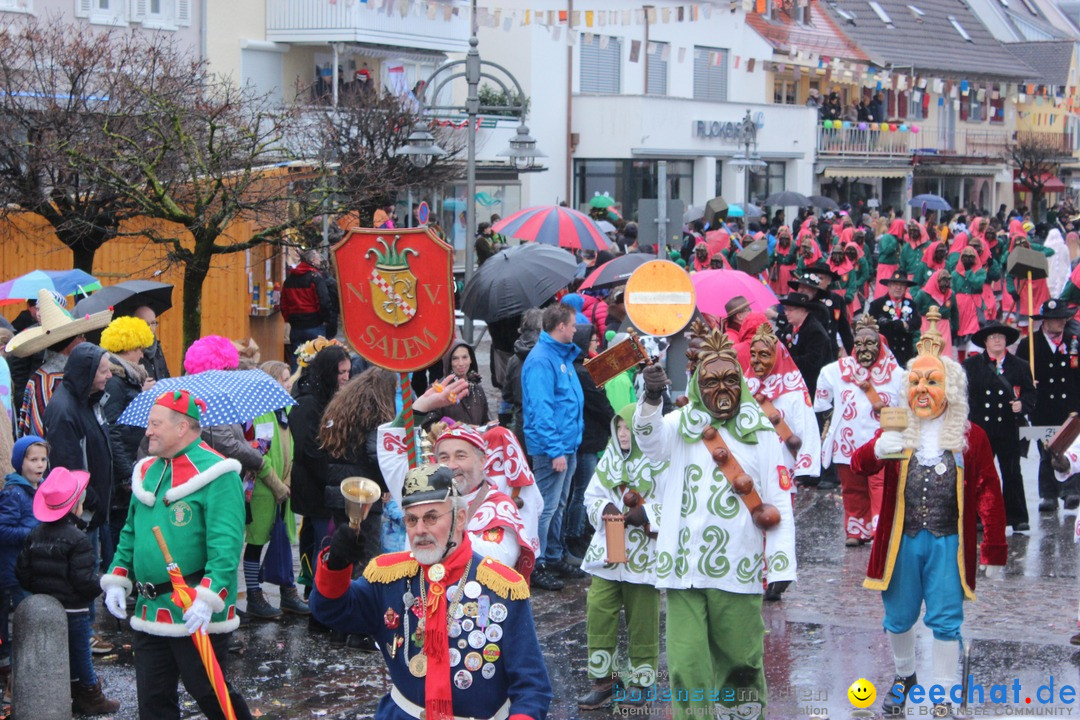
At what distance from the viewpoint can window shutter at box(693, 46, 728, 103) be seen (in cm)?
4169

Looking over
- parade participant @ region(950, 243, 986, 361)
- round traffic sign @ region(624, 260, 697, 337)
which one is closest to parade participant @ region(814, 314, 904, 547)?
round traffic sign @ region(624, 260, 697, 337)

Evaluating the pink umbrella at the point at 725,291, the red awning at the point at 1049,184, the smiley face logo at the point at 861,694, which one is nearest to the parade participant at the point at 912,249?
the pink umbrella at the point at 725,291

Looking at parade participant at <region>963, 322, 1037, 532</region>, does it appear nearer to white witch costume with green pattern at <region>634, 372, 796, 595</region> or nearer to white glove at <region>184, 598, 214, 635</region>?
white witch costume with green pattern at <region>634, 372, 796, 595</region>

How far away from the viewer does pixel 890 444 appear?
7.39 metres

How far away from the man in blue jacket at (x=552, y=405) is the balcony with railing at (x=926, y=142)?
37920 millimetres

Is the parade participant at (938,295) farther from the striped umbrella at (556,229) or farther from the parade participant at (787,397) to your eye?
the parade participant at (787,397)

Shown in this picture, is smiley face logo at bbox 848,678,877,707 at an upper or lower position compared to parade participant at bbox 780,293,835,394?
lower

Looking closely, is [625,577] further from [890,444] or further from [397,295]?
[397,295]

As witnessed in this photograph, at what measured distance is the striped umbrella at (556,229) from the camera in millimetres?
15938

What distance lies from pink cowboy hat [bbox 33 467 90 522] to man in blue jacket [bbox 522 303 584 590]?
3235 mm

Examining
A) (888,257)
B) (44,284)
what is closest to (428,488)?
(44,284)

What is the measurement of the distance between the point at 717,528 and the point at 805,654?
234cm

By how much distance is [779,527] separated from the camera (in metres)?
6.43

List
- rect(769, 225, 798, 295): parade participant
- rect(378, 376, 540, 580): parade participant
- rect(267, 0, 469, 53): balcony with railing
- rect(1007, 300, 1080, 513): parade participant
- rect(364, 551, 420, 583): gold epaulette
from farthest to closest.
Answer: rect(267, 0, 469, 53): balcony with railing, rect(769, 225, 798, 295): parade participant, rect(1007, 300, 1080, 513): parade participant, rect(378, 376, 540, 580): parade participant, rect(364, 551, 420, 583): gold epaulette
